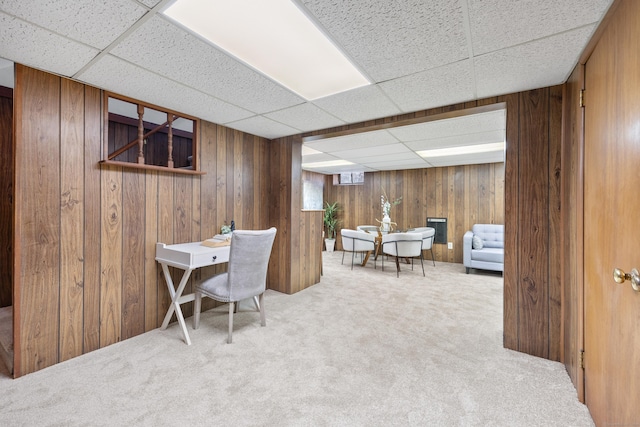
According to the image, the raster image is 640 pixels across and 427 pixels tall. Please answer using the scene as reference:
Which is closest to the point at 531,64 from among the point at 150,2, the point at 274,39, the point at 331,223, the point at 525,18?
the point at 525,18

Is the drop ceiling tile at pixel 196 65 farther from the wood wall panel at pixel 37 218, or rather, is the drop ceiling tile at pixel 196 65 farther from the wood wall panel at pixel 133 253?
the wood wall panel at pixel 133 253

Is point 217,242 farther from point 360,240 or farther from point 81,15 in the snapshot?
point 360,240

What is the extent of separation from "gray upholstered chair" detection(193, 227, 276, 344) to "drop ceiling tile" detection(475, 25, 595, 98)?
6.52 feet

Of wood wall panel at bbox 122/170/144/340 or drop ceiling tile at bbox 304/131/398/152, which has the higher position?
drop ceiling tile at bbox 304/131/398/152

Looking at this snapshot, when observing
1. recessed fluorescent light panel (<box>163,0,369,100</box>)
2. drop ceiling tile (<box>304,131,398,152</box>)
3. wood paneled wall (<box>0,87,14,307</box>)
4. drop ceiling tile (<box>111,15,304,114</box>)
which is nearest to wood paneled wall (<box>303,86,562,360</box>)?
recessed fluorescent light panel (<box>163,0,369,100</box>)

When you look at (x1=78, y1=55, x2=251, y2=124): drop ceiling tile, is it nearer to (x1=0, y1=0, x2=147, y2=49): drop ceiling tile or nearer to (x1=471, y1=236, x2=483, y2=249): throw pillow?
(x1=0, y1=0, x2=147, y2=49): drop ceiling tile

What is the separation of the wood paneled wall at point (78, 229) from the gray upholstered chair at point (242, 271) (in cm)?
62

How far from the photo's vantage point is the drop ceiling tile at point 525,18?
47.3 inches

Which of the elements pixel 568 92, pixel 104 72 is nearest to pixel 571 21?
pixel 568 92

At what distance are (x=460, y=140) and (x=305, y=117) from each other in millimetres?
2242

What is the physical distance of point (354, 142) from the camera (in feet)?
12.6

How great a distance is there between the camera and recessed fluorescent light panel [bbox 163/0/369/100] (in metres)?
1.28

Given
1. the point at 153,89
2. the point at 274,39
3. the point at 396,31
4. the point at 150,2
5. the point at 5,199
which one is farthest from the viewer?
the point at 5,199

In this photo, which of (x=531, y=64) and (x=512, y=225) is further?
(x=512, y=225)
